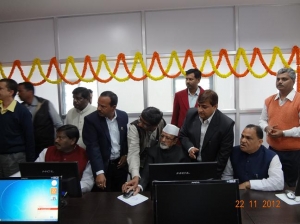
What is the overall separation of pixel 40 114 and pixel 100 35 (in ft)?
5.59

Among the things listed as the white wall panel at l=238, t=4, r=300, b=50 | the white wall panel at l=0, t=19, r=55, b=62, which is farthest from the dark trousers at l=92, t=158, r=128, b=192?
the white wall panel at l=238, t=4, r=300, b=50

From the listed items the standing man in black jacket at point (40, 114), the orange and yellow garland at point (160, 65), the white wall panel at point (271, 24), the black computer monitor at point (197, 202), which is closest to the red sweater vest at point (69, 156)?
the standing man in black jacket at point (40, 114)

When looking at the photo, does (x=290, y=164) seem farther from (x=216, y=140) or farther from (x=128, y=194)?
(x=128, y=194)

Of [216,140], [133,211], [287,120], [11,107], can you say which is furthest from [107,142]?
[287,120]

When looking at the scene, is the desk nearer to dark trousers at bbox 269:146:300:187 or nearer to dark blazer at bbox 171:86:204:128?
dark trousers at bbox 269:146:300:187

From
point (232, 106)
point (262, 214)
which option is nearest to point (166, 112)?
point (232, 106)

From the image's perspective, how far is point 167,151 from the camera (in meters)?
2.02

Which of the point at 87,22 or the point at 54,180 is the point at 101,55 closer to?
the point at 87,22

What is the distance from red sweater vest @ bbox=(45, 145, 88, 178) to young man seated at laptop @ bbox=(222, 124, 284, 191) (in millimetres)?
1274

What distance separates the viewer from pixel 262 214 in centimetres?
134

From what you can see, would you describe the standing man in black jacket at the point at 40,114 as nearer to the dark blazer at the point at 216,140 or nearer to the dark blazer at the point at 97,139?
the dark blazer at the point at 97,139

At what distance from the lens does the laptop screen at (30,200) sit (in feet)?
4.20

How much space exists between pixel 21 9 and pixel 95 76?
4.87 feet

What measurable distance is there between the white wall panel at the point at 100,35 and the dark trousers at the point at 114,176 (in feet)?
7.01
